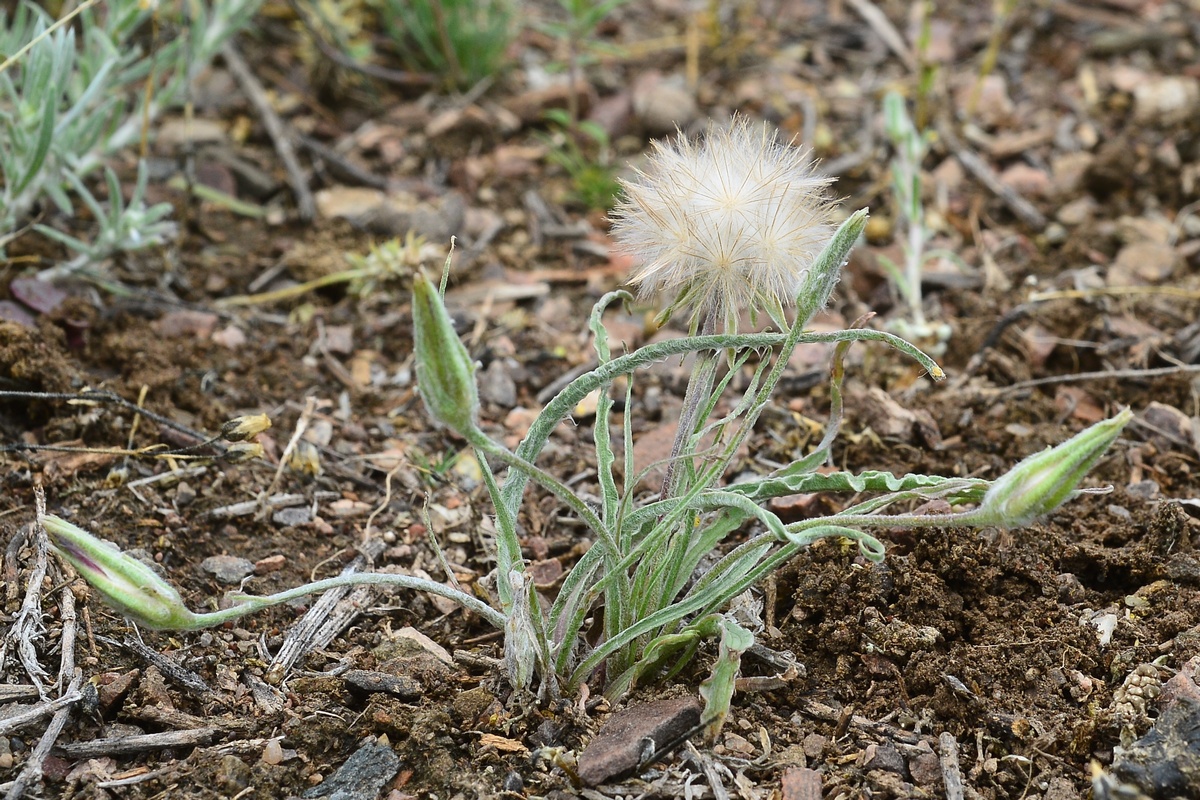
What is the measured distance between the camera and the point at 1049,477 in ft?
5.79

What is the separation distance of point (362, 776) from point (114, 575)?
23.0 inches

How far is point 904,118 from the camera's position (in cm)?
376

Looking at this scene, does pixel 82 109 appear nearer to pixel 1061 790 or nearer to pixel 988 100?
pixel 1061 790

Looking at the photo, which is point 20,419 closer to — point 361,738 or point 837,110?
point 361,738

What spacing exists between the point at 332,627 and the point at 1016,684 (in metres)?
1.44

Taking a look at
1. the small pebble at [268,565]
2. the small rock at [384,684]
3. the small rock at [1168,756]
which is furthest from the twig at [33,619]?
the small rock at [1168,756]

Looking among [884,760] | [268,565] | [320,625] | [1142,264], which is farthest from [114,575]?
[1142,264]

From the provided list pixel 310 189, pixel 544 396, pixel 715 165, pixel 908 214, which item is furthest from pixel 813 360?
pixel 310 189

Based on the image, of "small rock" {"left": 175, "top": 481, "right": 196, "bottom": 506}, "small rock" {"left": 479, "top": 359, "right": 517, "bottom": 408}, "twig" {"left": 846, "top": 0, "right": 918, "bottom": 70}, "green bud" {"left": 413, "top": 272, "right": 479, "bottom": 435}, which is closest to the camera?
"green bud" {"left": 413, "top": 272, "right": 479, "bottom": 435}

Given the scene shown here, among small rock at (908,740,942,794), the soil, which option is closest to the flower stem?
the soil

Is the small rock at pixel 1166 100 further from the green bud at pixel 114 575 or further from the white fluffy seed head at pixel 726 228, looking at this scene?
the green bud at pixel 114 575

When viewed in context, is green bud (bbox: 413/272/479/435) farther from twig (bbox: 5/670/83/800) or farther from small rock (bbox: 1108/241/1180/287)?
small rock (bbox: 1108/241/1180/287)

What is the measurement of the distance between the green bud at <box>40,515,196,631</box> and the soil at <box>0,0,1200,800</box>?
0.36 m

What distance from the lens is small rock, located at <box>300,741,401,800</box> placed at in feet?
6.56
